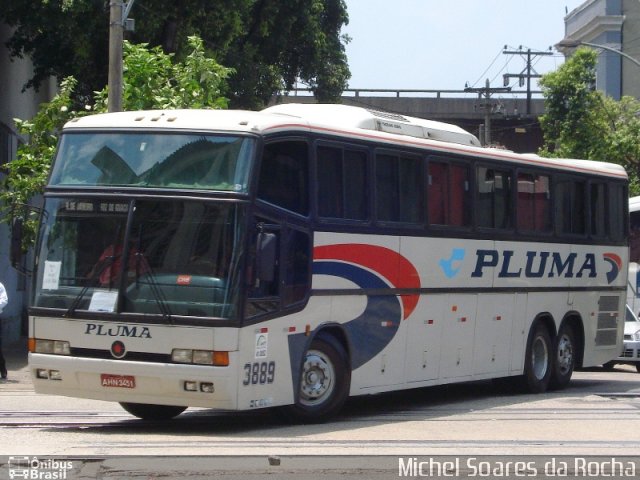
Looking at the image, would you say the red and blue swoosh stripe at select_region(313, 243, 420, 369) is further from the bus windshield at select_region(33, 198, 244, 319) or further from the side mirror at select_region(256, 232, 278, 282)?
the bus windshield at select_region(33, 198, 244, 319)

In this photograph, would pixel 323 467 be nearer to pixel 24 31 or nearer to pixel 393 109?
pixel 24 31

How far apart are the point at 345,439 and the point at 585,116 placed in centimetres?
3287

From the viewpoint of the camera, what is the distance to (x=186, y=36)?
28016 millimetres

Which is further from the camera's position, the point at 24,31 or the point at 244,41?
the point at 244,41

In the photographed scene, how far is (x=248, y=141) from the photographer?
12180mm

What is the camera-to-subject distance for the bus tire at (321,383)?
42.6 ft

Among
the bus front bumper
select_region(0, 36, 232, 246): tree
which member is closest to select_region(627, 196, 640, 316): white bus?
select_region(0, 36, 232, 246): tree

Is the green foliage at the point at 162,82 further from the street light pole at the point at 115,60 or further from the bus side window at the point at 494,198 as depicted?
the bus side window at the point at 494,198

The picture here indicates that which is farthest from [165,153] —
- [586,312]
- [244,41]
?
[244,41]

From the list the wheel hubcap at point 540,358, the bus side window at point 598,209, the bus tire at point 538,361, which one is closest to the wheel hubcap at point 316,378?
the bus tire at point 538,361

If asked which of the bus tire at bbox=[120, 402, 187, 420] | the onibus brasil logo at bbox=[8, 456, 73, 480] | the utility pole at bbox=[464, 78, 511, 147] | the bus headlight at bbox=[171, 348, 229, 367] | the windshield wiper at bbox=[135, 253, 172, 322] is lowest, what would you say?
the onibus brasil logo at bbox=[8, 456, 73, 480]

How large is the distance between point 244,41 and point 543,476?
92.6 feet

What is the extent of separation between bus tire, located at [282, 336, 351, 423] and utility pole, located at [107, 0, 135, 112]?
8184 millimetres

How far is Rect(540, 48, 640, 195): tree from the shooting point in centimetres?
4241
